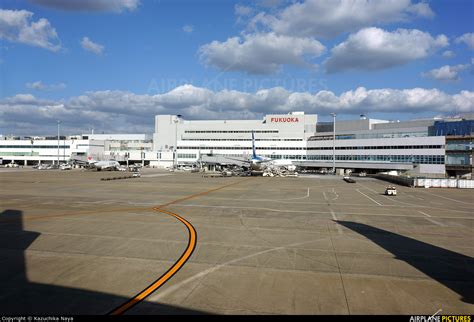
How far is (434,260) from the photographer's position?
38.3 ft

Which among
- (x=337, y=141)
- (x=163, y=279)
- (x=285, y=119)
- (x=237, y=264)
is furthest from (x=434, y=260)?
(x=285, y=119)

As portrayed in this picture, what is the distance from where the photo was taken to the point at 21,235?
14500 millimetres

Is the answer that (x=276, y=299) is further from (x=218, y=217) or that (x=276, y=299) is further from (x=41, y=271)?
(x=218, y=217)

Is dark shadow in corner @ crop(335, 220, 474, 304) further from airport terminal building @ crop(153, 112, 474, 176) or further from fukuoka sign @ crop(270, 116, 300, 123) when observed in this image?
fukuoka sign @ crop(270, 116, 300, 123)

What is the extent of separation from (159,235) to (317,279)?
8065mm

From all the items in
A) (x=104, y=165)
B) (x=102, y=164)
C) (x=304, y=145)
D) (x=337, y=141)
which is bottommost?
(x=104, y=165)

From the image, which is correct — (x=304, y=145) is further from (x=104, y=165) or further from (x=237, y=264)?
(x=237, y=264)

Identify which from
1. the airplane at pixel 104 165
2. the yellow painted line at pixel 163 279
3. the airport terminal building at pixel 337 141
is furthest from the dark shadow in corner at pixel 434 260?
the airplane at pixel 104 165

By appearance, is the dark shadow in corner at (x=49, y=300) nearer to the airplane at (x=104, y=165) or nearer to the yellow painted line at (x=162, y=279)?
the yellow painted line at (x=162, y=279)

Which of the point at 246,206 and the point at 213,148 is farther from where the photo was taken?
the point at 213,148

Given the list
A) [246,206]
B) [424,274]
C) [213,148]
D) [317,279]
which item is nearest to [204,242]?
[317,279]

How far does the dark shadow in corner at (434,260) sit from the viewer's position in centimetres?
933

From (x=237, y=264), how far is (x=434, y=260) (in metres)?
7.21

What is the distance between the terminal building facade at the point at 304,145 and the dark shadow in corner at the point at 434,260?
7684 centimetres
